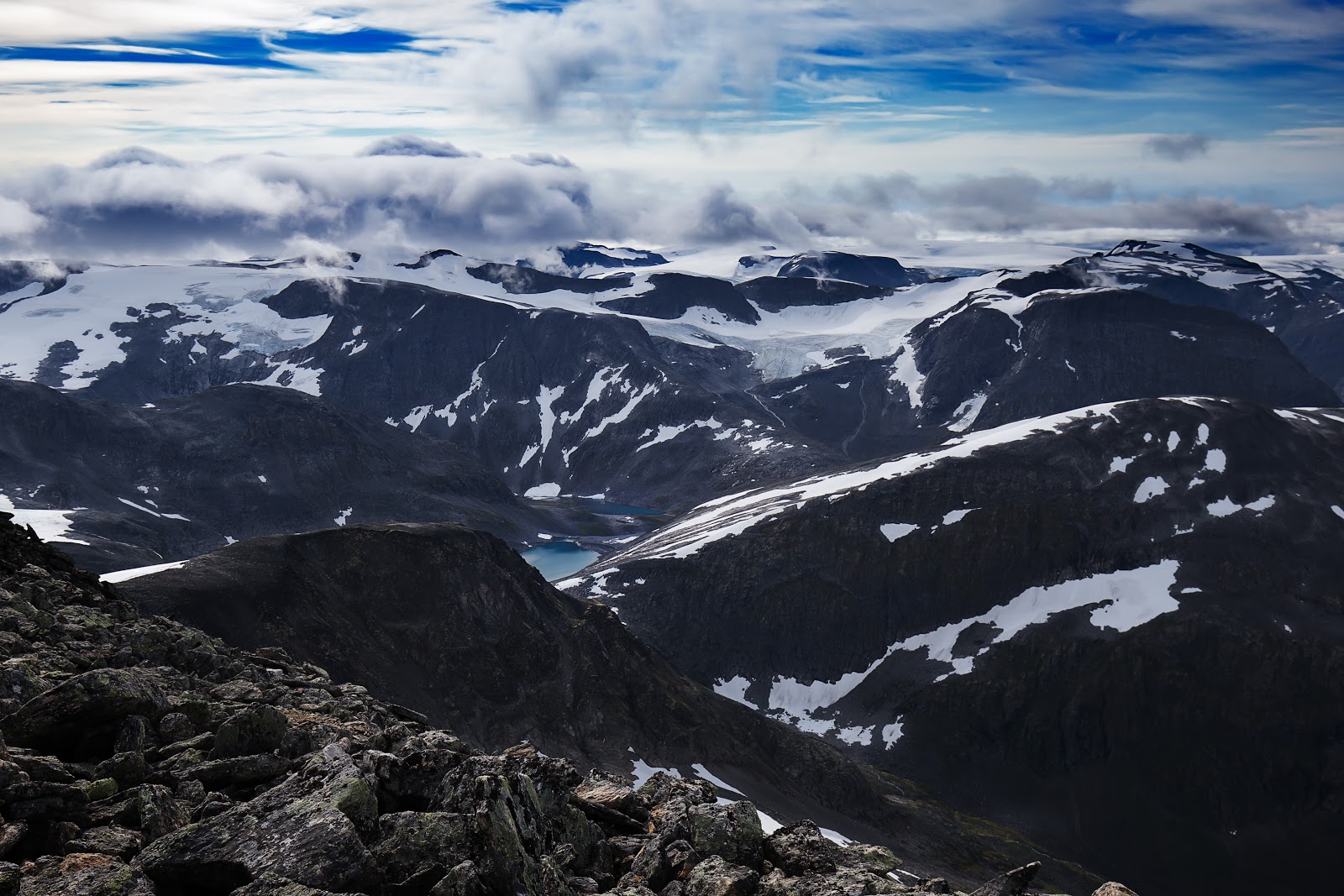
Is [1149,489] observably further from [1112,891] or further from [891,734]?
[1112,891]

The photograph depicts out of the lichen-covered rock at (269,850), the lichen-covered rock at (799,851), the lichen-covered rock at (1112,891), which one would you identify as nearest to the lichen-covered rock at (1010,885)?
the lichen-covered rock at (1112,891)

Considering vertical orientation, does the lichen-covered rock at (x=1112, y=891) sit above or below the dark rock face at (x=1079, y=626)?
above

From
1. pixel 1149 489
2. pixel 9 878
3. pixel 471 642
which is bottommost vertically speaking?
pixel 1149 489

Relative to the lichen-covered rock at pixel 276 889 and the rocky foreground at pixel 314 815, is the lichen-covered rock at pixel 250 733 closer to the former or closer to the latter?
the rocky foreground at pixel 314 815

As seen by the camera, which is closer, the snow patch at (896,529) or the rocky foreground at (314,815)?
the rocky foreground at (314,815)

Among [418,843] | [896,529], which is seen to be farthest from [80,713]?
[896,529]
